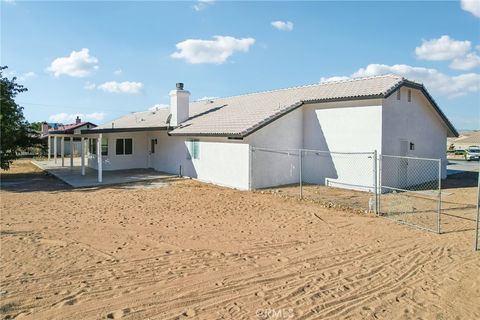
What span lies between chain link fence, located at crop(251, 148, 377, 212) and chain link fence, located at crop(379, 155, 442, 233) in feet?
2.60

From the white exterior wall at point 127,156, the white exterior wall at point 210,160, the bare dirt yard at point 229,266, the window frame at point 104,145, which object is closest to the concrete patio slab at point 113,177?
the white exterior wall at point 127,156

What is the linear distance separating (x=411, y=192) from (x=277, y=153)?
580 centimetres

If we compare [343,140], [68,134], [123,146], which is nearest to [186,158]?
[123,146]

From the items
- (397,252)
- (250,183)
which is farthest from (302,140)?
(397,252)

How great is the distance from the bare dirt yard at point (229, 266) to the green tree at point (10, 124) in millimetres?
10092

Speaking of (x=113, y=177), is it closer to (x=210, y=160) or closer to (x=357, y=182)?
(x=210, y=160)

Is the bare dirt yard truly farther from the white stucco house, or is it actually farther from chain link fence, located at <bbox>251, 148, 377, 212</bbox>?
the white stucco house

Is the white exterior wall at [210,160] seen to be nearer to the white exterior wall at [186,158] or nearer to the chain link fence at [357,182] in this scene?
the white exterior wall at [186,158]

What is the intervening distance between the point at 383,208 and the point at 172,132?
40.0 feet

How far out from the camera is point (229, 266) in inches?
244

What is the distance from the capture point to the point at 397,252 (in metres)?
7.05

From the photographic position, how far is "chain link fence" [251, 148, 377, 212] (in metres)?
14.1

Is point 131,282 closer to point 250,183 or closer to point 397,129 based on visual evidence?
point 250,183

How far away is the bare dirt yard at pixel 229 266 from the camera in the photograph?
4.71 m
